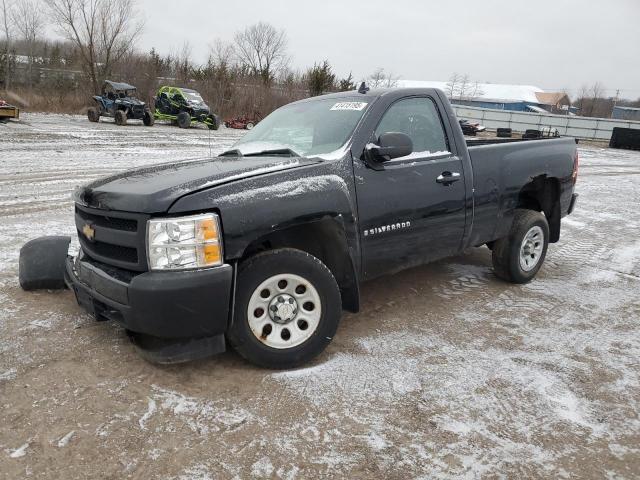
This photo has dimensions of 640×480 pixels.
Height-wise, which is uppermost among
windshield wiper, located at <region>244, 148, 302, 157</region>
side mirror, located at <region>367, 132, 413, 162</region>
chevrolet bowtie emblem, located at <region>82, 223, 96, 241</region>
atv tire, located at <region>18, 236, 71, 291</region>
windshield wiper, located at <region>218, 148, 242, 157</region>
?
side mirror, located at <region>367, 132, 413, 162</region>

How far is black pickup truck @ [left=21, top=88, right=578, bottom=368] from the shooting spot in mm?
2814

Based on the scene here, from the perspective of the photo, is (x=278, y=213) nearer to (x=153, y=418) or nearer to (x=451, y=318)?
(x=153, y=418)

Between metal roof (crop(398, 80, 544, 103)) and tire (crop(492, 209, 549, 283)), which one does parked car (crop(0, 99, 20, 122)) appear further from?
metal roof (crop(398, 80, 544, 103))

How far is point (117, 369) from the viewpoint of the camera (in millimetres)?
3164

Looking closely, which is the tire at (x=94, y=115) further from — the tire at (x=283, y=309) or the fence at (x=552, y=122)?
the fence at (x=552, y=122)

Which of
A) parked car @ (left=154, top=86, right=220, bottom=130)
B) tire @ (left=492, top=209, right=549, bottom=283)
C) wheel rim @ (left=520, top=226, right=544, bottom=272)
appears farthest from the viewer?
parked car @ (left=154, top=86, right=220, bottom=130)

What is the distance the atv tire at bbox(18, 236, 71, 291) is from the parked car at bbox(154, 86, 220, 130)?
2175 centimetres

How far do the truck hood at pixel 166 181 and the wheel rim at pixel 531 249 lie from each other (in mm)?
2722

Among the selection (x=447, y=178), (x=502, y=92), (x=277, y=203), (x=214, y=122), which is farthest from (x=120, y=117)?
(x=502, y=92)

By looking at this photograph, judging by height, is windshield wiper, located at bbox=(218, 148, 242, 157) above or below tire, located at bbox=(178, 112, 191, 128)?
above

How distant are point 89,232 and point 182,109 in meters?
24.2

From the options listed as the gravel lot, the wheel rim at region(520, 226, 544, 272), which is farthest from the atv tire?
the wheel rim at region(520, 226, 544, 272)

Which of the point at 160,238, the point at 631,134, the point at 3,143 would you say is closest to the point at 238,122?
the point at 3,143

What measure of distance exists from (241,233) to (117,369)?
1.21 m
